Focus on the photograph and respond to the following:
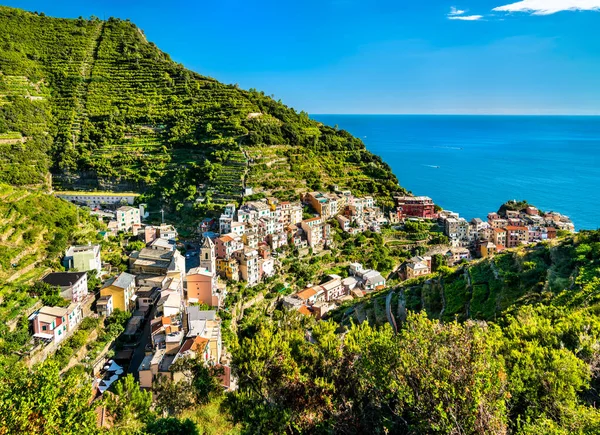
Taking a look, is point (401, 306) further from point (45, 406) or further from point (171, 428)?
point (45, 406)

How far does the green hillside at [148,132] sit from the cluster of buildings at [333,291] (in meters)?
11.6

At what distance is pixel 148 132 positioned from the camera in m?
47.4

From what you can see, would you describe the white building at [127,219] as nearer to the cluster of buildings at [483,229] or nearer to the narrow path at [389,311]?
the narrow path at [389,311]

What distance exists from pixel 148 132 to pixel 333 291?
31.0 meters

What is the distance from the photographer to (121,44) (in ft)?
204

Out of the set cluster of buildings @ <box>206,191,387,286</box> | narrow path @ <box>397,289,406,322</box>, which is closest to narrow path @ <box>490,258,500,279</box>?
narrow path @ <box>397,289,406,322</box>

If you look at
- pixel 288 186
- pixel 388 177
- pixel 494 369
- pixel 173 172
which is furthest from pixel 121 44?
pixel 494 369

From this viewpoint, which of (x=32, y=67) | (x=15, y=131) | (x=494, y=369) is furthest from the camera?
(x=32, y=67)

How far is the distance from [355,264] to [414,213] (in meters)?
13.1

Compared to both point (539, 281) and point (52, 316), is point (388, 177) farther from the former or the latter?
point (52, 316)

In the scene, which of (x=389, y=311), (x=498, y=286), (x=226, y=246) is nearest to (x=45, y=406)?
(x=389, y=311)

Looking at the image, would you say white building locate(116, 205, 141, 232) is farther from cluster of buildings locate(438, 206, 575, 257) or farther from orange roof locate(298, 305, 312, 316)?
cluster of buildings locate(438, 206, 575, 257)

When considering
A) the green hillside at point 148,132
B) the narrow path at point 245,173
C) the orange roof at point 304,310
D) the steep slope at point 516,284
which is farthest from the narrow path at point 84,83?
the steep slope at point 516,284

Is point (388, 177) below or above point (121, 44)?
below
